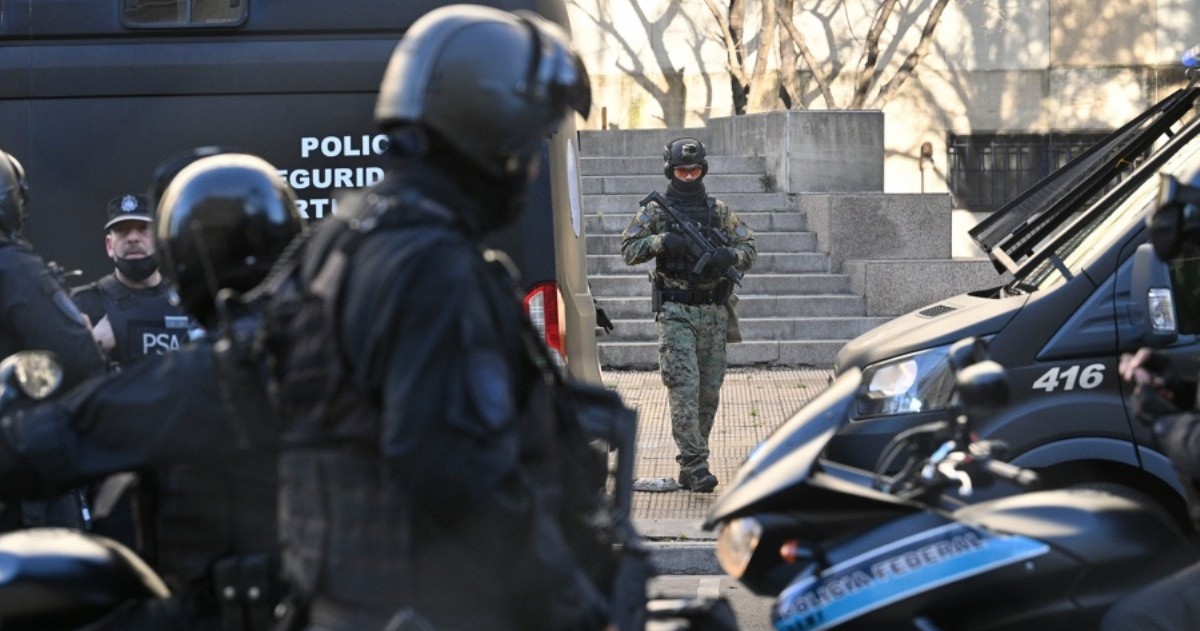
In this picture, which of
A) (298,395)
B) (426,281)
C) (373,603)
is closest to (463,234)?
(426,281)

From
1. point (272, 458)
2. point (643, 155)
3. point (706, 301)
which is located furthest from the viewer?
point (643, 155)

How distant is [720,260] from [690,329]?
423 mm

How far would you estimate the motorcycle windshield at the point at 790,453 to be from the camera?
3436 mm

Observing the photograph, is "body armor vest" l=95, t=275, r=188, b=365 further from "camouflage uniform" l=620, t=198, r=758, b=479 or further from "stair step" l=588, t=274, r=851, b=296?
"stair step" l=588, t=274, r=851, b=296

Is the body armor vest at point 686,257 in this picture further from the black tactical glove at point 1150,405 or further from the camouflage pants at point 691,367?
the black tactical glove at point 1150,405

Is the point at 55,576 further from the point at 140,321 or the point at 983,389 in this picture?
the point at 140,321

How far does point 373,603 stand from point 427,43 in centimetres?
89

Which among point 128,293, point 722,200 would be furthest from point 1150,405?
point 722,200

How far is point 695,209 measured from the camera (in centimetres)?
886

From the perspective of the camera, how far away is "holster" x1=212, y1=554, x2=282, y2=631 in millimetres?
3135

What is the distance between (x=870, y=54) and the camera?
59.7 ft

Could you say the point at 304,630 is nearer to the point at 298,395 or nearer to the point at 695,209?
the point at 298,395

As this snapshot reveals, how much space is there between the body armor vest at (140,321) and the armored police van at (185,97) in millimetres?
1078

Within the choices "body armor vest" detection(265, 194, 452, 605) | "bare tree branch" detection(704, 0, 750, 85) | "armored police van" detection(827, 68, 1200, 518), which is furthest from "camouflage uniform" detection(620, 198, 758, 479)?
"bare tree branch" detection(704, 0, 750, 85)
